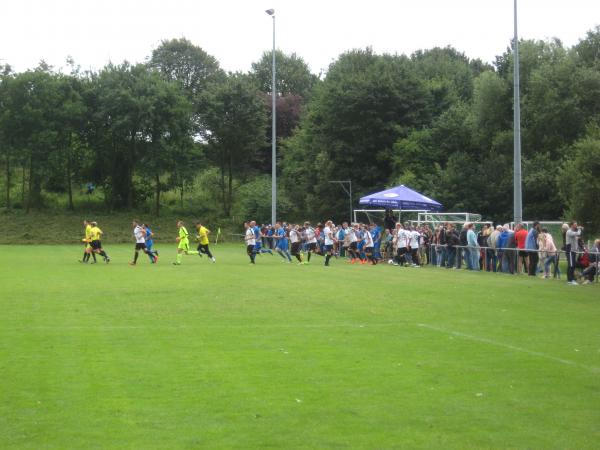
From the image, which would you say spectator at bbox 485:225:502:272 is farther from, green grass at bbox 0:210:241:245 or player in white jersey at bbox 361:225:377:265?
green grass at bbox 0:210:241:245

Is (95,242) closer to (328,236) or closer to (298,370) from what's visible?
(328,236)

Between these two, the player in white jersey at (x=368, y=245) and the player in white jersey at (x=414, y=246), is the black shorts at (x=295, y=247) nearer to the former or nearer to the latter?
the player in white jersey at (x=368, y=245)

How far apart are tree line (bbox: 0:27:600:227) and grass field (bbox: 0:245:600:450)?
34.8m

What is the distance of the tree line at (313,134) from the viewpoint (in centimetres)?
5353

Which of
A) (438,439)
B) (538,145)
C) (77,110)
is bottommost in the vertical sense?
(438,439)

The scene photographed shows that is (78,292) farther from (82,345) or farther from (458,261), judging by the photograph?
(458,261)

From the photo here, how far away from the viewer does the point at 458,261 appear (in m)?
32.5

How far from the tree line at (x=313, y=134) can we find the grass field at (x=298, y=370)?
114 feet

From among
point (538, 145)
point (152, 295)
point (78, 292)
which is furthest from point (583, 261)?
point (538, 145)

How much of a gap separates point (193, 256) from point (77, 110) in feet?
108

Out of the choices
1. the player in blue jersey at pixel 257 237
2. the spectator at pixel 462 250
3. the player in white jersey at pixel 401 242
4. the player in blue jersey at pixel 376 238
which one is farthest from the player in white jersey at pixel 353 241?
the spectator at pixel 462 250

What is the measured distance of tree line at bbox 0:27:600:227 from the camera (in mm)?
53531

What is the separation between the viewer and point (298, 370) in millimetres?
10125

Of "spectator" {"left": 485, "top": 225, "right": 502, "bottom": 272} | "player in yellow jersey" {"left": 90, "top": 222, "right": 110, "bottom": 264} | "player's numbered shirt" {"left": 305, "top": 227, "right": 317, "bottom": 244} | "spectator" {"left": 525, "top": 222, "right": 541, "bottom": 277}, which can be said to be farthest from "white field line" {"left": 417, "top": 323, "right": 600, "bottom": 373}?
"player's numbered shirt" {"left": 305, "top": 227, "right": 317, "bottom": 244}
